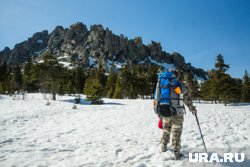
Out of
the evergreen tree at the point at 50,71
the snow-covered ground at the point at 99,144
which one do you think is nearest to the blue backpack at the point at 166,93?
the snow-covered ground at the point at 99,144

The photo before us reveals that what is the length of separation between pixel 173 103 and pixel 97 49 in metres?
166

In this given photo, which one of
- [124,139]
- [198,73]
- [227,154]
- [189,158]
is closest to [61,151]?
[124,139]

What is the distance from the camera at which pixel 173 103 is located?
5.63 m

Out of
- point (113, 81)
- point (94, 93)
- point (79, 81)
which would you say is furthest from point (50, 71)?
point (79, 81)

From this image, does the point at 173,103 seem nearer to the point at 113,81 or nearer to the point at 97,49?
the point at 113,81

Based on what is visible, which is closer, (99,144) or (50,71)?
(99,144)

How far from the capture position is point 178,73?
5.84 m

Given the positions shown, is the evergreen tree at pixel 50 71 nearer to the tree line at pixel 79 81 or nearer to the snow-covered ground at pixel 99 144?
the tree line at pixel 79 81

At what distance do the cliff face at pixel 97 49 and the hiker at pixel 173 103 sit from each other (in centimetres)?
14405

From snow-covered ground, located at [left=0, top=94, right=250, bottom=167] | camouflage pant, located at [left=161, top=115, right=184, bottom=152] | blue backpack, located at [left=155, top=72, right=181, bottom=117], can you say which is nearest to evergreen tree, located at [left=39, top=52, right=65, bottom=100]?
snow-covered ground, located at [left=0, top=94, right=250, bottom=167]

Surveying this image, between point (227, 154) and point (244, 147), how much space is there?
49.0 inches

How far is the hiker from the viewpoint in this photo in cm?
559

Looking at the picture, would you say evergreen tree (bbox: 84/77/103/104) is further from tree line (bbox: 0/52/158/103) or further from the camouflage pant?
the camouflage pant

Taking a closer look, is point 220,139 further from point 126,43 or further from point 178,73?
point 126,43
